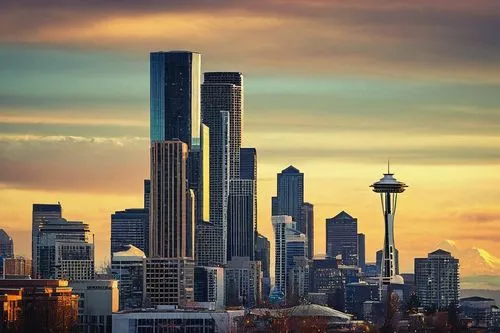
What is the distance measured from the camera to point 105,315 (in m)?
160

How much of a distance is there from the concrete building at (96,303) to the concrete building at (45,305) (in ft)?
3.94

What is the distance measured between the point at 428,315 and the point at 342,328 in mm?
20339

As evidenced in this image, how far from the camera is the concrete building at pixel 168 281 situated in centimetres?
18712

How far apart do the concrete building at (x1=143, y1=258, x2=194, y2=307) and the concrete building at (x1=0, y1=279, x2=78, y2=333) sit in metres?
21.9

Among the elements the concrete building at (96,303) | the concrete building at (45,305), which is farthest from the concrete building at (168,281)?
the concrete building at (45,305)

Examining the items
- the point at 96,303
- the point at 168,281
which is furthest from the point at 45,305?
the point at 168,281

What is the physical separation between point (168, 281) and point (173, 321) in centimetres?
3780

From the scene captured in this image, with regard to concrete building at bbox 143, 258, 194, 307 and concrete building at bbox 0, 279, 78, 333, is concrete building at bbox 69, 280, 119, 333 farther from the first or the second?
concrete building at bbox 143, 258, 194, 307

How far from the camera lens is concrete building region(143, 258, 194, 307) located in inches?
7367

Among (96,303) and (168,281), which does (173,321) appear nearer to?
(96,303)

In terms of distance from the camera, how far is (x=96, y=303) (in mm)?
161875

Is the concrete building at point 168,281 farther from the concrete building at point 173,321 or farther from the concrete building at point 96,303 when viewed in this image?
the concrete building at point 173,321

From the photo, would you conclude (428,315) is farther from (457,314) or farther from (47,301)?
(47,301)

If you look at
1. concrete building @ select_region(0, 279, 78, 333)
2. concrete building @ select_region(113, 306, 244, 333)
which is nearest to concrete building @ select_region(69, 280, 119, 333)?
concrete building @ select_region(0, 279, 78, 333)
